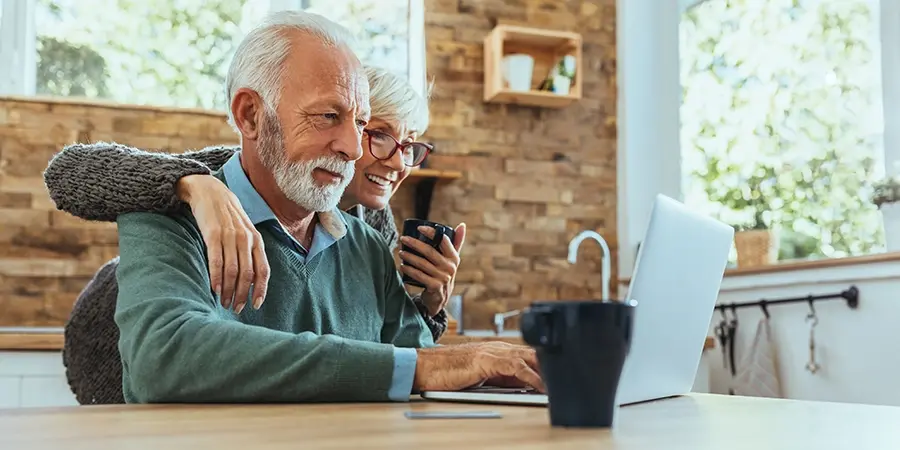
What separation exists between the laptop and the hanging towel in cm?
199

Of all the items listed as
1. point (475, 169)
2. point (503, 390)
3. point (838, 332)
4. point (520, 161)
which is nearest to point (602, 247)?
point (520, 161)

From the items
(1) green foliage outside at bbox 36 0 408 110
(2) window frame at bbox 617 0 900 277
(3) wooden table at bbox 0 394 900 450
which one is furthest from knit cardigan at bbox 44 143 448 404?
(2) window frame at bbox 617 0 900 277

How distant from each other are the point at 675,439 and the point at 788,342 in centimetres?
254

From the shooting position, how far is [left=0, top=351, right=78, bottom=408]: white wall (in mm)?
2529

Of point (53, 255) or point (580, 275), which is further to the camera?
point (580, 275)

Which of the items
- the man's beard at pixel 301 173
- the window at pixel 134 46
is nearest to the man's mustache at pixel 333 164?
the man's beard at pixel 301 173

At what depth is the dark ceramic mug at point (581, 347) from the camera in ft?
2.38

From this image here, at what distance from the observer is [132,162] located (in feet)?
4.22

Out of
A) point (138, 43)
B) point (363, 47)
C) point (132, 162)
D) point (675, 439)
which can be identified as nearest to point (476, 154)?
point (363, 47)

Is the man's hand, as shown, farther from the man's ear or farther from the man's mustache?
the man's ear

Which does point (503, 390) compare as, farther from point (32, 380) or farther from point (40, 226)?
point (40, 226)

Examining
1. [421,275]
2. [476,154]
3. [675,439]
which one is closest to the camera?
[675,439]

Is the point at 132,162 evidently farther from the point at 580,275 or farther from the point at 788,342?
the point at 580,275

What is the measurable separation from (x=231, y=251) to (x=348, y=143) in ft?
1.31
